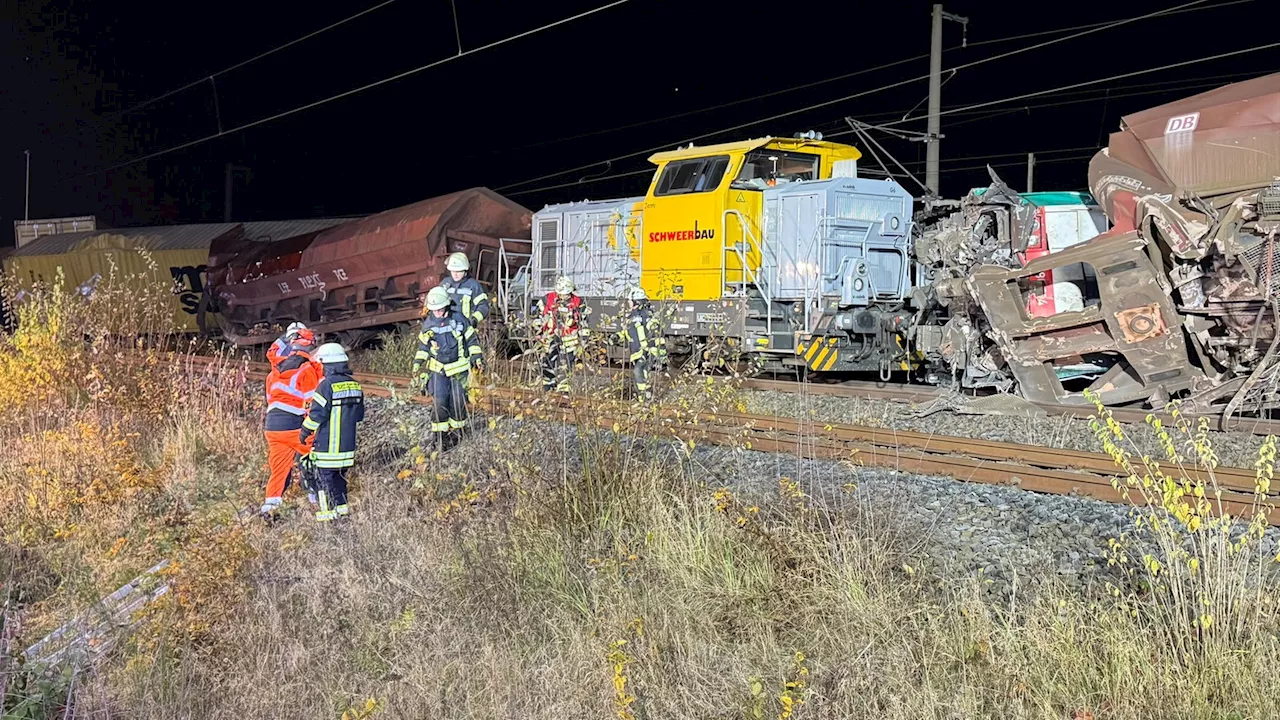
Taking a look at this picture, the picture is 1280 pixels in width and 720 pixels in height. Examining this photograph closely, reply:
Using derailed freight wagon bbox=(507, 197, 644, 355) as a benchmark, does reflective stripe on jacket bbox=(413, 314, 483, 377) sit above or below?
below

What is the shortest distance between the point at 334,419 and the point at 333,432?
0.10 m

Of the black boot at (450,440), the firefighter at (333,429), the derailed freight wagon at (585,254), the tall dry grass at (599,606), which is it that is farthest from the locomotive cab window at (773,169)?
the firefighter at (333,429)

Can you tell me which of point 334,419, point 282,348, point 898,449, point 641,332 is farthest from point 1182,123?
point 282,348

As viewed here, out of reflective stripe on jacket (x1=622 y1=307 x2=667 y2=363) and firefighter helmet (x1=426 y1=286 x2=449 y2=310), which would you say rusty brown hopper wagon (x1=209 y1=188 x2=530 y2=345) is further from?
firefighter helmet (x1=426 y1=286 x2=449 y2=310)

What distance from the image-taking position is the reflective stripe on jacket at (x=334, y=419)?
24.0 ft

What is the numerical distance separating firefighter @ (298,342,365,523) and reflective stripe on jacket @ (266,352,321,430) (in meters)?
0.29

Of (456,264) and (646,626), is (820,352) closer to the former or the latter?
(456,264)

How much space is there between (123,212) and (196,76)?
9538 millimetres

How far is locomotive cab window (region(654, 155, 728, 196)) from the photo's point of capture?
43.6 feet

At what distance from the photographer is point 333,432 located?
24.2 feet

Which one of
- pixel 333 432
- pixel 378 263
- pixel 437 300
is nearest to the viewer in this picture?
pixel 333 432

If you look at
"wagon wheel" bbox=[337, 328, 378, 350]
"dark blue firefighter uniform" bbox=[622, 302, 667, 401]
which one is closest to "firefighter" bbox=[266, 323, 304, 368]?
"dark blue firefighter uniform" bbox=[622, 302, 667, 401]

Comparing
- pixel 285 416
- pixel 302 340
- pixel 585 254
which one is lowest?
pixel 285 416

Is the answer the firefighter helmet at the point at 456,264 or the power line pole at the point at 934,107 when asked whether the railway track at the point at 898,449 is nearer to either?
the firefighter helmet at the point at 456,264
